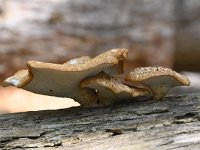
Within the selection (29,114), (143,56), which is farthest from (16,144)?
(143,56)

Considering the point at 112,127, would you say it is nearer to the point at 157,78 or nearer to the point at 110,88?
the point at 110,88

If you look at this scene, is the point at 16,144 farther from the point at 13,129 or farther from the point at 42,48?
the point at 42,48

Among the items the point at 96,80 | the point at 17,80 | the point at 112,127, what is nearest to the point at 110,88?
the point at 96,80

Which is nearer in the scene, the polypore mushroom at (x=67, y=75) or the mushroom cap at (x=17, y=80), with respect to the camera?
the polypore mushroom at (x=67, y=75)

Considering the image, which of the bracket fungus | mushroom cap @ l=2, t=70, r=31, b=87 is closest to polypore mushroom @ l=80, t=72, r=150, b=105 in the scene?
the bracket fungus

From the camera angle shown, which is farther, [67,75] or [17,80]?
[17,80]

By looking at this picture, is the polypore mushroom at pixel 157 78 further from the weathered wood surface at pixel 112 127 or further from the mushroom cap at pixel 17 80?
the mushroom cap at pixel 17 80

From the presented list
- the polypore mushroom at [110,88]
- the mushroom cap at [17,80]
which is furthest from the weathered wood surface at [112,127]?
the mushroom cap at [17,80]
